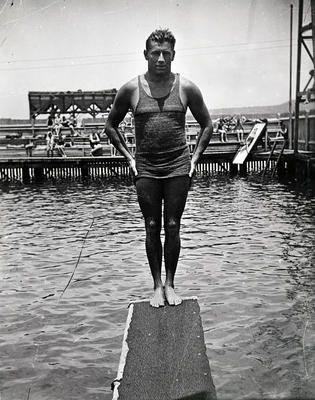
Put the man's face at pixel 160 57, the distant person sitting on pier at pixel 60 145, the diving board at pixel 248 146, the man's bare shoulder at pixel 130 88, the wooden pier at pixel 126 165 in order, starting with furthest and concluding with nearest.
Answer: the distant person sitting on pier at pixel 60 145 < the diving board at pixel 248 146 < the wooden pier at pixel 126 165 < the man's bare shoulder at pixel 130 88 < the man's face at pixel 160 57

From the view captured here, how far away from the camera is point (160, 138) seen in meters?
4.77

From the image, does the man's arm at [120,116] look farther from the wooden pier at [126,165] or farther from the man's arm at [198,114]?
the wooden pier at [126,165]

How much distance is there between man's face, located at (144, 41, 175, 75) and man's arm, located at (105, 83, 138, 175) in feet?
0.97

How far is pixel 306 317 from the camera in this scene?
21.6 ft

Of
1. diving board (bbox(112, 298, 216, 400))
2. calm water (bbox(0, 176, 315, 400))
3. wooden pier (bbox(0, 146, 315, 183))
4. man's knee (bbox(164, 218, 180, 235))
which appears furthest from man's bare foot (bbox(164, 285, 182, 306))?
wooden pier (bbox(0, 146, 315, 183))

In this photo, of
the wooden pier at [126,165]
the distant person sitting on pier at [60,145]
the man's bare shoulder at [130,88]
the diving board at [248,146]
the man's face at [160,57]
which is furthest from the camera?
the distant person sitting on pier at [60,145]

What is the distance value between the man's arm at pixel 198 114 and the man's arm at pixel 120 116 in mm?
506

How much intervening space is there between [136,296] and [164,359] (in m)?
3.91

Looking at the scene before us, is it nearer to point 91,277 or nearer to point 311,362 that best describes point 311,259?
point 91,277

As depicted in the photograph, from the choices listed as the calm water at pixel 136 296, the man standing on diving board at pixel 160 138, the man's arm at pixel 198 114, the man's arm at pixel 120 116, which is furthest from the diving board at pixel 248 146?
the man standing on diving board at pixel 160 138

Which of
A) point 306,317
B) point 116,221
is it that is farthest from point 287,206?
point 306,317

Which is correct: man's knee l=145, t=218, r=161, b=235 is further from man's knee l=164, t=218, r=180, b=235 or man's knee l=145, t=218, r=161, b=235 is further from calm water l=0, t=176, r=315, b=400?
calm water l=0, t=176, r=315, b=400

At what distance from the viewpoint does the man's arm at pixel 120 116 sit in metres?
4.82

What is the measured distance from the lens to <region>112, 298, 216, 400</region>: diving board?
3637 mm
